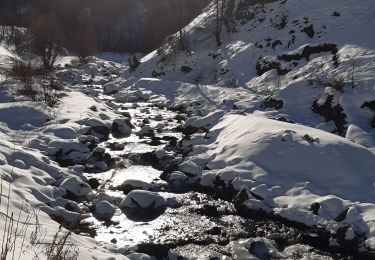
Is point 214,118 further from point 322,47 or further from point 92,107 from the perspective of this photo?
point 322,47

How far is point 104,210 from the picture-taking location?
10078 millimetres

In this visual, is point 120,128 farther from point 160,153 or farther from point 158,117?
point 160,153

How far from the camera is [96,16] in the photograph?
82188 mm

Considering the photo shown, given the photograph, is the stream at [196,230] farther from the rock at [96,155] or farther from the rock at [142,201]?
the rock at [96,155]

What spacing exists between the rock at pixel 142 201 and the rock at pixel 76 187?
3.67 feet

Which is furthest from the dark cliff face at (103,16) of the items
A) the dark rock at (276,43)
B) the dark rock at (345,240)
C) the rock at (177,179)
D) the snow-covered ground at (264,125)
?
the dark rock at (345,240)

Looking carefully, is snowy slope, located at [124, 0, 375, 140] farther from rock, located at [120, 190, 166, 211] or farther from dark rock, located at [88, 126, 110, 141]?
rock, located at [120, 190, 166, 211]

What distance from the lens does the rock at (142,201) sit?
34.3 feet

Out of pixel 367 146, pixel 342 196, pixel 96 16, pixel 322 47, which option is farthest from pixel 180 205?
pixel 96 16

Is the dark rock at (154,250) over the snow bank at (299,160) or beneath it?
beneath

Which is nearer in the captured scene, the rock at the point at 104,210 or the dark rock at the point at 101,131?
the rock at the point at 104,210

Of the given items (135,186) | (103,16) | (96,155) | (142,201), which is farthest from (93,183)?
(103,16)


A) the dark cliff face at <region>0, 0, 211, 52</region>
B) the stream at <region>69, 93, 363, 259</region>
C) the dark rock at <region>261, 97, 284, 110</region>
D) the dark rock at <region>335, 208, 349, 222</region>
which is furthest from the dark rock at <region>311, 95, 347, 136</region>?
the dark cliff face at <region>0, 0, 211, 52</region>

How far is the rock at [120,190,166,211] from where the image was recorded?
10445 mm
